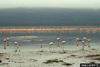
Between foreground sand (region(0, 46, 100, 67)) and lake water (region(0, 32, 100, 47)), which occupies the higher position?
lake water (region(0, 32, 100, 47))

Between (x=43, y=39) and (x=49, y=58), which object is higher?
(x=43, y=39)

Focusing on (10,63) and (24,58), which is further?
(24,58)

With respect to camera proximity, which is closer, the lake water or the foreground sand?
the foreground sand

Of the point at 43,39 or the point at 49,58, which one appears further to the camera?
the point at 43,39

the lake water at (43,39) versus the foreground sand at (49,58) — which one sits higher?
the lake water at (43,39)

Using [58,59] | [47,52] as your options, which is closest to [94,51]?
[47,52]

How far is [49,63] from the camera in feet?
141

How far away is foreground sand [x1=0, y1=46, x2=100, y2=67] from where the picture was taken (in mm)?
42719

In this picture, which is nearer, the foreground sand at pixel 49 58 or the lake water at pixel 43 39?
the foreground sand at pixel 49 58

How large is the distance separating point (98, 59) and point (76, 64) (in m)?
3.64

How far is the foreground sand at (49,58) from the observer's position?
140ft

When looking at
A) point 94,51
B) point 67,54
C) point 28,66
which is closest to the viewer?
point 28,66

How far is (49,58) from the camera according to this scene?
4659 centimetres

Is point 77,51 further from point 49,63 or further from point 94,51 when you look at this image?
point 49,63
